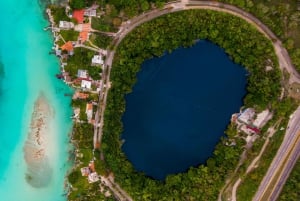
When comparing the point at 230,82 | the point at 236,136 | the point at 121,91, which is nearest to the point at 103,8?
the point at 121,91

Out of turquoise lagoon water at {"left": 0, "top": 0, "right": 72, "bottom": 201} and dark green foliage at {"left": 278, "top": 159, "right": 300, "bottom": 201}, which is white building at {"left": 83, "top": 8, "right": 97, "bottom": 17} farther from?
dark green foliage at {"left": 278, "top": 159, "right": 300, "bottom": 201}

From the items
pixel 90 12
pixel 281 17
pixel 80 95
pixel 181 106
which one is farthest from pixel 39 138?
pixel 281 17

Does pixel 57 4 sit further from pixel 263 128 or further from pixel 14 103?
pixel 263 128

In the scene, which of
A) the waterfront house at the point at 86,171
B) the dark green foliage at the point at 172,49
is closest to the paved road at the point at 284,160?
the dark green foliage at the point at 172,49

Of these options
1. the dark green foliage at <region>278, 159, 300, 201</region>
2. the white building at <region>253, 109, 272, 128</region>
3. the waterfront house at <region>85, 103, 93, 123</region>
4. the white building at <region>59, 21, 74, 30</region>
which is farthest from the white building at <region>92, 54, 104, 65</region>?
the dark green foliage at <region>278, 159, 300, 201</region>

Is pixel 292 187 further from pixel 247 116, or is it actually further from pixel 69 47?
pixel 69 47

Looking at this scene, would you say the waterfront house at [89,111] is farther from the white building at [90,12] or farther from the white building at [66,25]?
the white building at [90,12]
